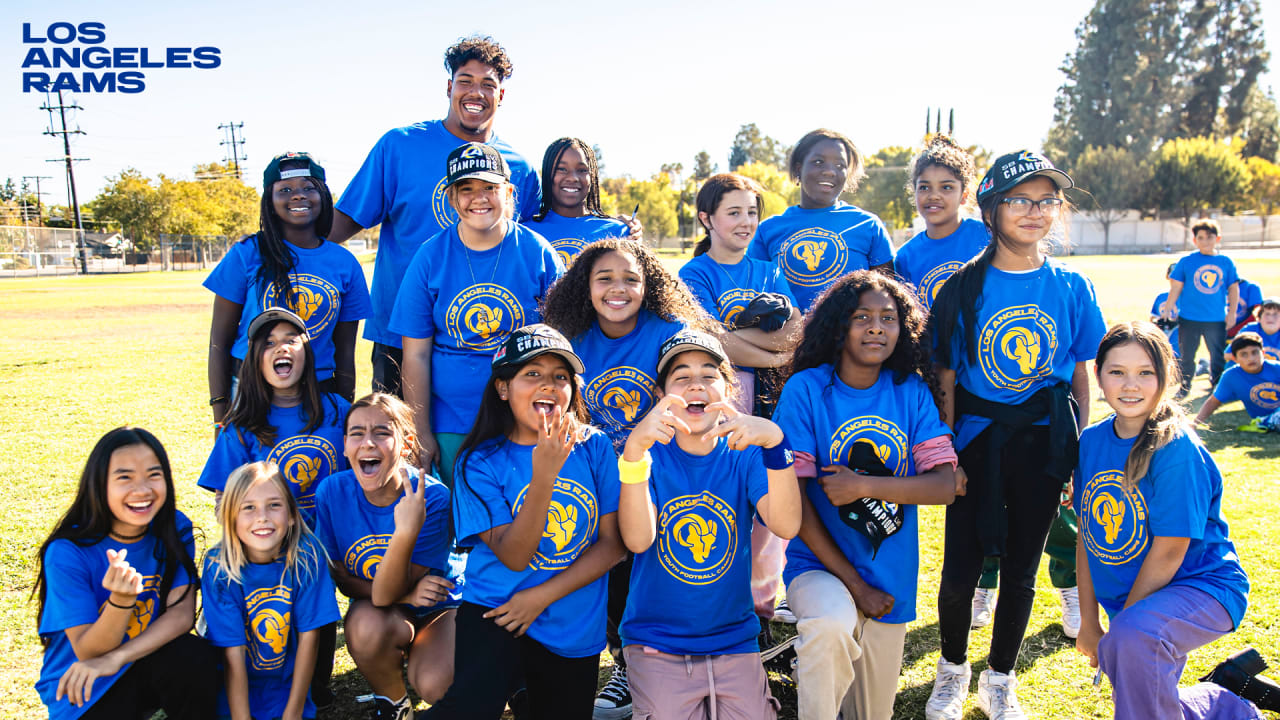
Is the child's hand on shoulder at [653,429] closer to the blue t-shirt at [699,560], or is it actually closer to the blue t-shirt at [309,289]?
the blue t-shirt at [699,560]

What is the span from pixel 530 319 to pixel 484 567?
1.17 m

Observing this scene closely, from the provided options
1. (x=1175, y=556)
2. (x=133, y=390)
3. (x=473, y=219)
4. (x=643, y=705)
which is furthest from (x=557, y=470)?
(x=133, y=390)

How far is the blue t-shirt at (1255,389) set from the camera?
8180mm

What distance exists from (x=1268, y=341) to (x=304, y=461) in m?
9.98

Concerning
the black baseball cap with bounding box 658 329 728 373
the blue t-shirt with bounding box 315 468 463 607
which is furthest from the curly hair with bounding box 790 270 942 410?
the blue t-shirt with bounding box 315 468 463 607

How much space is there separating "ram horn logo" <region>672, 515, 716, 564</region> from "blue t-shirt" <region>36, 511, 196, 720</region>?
201 centimetres

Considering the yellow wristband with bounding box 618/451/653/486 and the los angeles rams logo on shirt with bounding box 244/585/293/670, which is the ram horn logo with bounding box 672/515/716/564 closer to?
the yellow wristband with bounding box 618/451/653/486

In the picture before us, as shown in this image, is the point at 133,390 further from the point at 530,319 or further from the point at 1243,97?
the point at 1243,97

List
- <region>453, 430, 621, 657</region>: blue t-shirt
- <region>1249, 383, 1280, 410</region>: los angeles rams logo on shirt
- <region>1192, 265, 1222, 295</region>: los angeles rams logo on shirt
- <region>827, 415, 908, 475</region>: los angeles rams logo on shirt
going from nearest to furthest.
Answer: <region>453, 430, 621, 657</region>: blue t-shirt, <region>827, 415, 908, 475</region>: los angeles rams logo on shirt, <region>1249, 383, 1280, 410</region>: los angeles rams logo on shirt, <region>1192, 265, 1222, 295</region>: los angeles rams logo on shirt

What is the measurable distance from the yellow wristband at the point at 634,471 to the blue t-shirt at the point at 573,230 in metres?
1.65

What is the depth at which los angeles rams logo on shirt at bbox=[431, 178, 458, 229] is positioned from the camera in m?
4.23

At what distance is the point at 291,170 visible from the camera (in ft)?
13.2

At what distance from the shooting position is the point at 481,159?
3.56 m

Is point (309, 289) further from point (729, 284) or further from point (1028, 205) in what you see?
point (1028, 205)
